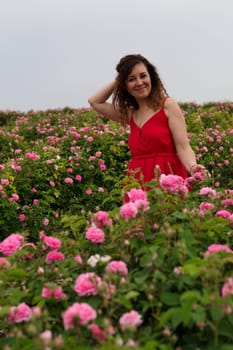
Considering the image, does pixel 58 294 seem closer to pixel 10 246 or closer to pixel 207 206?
pixel 10 246

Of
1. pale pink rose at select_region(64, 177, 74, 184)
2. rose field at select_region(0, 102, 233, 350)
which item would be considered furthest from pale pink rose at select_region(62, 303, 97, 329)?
pale pink rose at select_region(64, 177, 74, 184)

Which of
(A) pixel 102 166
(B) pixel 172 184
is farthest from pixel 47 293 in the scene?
(A) pixel 102 166

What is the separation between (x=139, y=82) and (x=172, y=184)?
5.18 ft

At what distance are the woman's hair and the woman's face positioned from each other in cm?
4

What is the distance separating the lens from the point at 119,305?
1.95 metres

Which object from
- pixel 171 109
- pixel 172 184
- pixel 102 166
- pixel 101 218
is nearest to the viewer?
pixel 101 218

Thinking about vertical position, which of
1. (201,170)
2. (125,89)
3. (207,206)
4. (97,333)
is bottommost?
(97,333)

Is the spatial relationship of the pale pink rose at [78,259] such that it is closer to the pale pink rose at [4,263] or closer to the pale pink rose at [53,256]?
the pale pink rose at [53,256]

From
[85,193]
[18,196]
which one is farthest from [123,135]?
[18,196]

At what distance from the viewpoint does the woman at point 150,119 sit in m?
3.84

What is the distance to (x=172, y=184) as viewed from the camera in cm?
241

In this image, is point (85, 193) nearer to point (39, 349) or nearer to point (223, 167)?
point (223, 167)

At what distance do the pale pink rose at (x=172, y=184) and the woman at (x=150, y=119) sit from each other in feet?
4.27

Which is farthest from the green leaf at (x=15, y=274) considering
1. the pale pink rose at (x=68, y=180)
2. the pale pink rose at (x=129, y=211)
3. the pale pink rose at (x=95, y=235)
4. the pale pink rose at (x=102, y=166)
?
the pale pink rose at (x=102, y=166)
